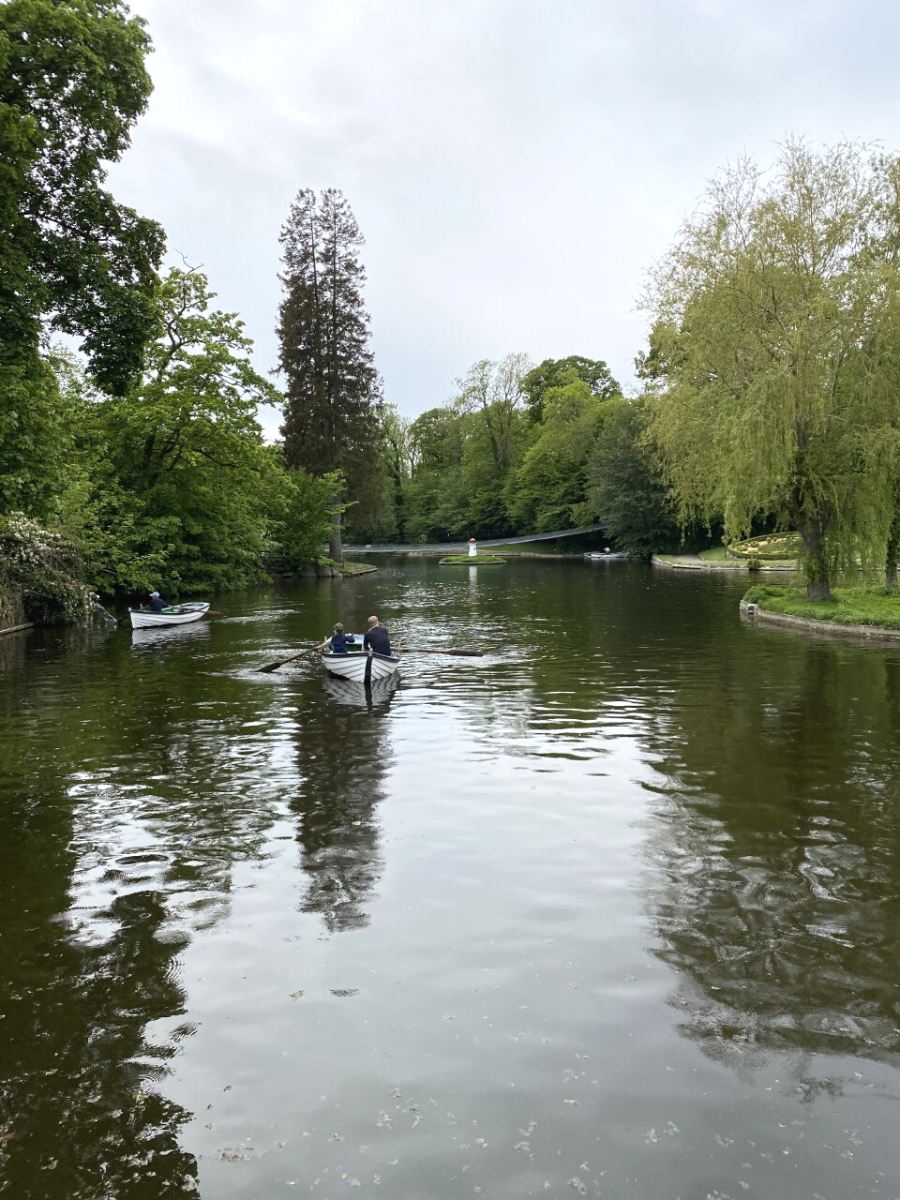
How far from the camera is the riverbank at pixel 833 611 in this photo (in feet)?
77.2

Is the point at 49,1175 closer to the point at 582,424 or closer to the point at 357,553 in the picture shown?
the point at 582,424

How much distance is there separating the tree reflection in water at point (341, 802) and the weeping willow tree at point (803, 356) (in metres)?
16.0

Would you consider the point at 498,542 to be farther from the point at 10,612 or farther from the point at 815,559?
the point at 10,612

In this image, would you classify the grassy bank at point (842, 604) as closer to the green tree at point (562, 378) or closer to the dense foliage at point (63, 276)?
the dense foliage at point (63, 276)

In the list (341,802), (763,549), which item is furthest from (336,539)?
(341,802)

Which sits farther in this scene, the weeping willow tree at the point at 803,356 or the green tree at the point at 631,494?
the green tree at the point at 631,494

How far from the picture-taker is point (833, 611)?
25.3 meters

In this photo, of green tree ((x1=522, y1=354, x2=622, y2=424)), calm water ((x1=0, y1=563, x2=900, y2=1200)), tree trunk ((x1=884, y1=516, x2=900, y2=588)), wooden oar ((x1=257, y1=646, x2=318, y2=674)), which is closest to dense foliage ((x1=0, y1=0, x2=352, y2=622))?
wooden oar ((x1=257, y1=646, x2=318, y2=674))

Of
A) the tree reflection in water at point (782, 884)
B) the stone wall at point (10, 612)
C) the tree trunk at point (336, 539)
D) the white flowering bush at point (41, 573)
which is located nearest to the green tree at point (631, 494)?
the tree trunk at point (336, 539)

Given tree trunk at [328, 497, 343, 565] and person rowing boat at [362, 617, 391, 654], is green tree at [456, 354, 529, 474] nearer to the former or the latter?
tree trunk at [328, 497, 343, 565]

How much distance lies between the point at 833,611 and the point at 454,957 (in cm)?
2216

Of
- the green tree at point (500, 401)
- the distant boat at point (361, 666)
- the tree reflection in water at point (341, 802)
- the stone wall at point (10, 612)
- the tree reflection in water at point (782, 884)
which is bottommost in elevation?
the tree reflection in water at point (782, 884)

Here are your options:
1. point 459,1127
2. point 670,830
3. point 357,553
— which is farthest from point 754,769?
point 357,553

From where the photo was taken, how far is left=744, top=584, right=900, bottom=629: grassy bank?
78.2ft
